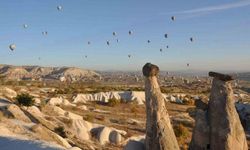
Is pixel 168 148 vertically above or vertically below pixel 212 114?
below

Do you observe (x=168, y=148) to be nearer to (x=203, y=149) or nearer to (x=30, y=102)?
(x=203, y=149)

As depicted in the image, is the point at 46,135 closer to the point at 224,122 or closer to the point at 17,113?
the point at 17,113

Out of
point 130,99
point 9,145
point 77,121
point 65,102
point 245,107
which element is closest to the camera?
point 9,145

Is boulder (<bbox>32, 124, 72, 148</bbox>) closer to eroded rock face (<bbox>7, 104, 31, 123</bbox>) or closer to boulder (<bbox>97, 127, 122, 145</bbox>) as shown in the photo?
eroded rock face (<bbox>7, 104, 31, 123</bbox>)

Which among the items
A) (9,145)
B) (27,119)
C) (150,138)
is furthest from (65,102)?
(150,138)

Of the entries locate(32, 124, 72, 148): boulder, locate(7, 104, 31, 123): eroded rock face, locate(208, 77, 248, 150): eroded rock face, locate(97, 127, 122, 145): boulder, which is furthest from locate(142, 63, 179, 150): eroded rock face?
locate(97, 127, 122, 145): boulder

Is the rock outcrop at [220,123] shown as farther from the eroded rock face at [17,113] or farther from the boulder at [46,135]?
the eroded rock face at [17,113]

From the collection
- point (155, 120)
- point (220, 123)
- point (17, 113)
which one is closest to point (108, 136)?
point (17, 113)
